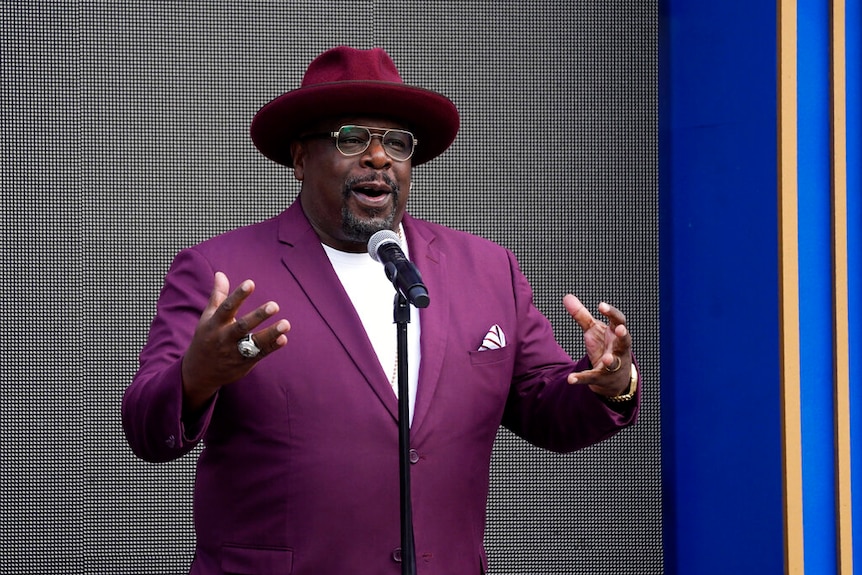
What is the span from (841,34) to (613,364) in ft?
4.92

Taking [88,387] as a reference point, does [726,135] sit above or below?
above

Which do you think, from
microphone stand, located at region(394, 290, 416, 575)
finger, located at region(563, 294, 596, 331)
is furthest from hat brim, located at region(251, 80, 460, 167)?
microphone stand, located at region(394, 290, 416, 575)

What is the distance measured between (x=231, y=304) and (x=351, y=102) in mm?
756

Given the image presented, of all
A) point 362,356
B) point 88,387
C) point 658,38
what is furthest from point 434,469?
point 658,38

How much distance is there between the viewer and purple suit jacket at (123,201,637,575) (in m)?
1.87

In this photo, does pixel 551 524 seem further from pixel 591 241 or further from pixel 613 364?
pixel 613 364

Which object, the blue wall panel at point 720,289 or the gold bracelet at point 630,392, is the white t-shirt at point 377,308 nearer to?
the gold bracelet at point 630,392

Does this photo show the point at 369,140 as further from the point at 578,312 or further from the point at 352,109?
the point at 578,312

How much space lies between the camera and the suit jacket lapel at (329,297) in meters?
1.92

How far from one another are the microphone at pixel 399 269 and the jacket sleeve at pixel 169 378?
363 mm

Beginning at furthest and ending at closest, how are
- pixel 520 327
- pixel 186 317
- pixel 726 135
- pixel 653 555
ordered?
pixel 653 555 < pixel 726 135 < pixel 520 327 < pixel 186 317

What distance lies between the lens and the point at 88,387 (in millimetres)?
3352

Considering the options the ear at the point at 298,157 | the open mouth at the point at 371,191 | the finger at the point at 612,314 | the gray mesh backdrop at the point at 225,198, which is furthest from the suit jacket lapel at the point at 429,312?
the gray mesh backdrop at the point at 225,198

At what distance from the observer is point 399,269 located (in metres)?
1.48
